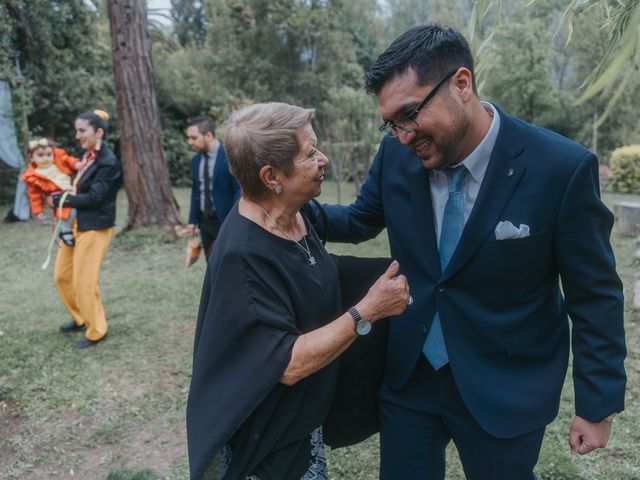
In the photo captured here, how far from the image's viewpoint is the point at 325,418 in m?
2.23

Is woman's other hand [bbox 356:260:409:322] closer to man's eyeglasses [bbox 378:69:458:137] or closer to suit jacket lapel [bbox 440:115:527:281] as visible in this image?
suit jacket lapel [bbox 440:115:527:281]

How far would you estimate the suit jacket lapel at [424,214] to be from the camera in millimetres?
2068

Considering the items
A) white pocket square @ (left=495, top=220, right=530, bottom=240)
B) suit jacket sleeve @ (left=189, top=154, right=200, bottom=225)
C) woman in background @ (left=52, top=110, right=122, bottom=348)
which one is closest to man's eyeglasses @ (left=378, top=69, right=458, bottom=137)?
white pocket square @ (left=495, top=220, right=530, bottom=240)

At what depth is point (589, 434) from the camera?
1936mm

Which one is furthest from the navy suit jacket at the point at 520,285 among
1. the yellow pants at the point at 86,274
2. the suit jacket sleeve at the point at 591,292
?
the yellow pants at the point at 86,274

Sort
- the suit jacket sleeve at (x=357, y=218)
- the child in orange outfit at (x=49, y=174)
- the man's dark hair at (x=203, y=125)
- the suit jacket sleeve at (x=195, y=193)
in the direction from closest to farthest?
the suit jacket sleeve at (x=357, y=218) → the child in orange outfit at (x=49, y=174) → the man's dark hair at (x=203, y=125) → the suit jacket sleeve at (x=195, y=193)

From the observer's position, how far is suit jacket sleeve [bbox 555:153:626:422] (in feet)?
5.91

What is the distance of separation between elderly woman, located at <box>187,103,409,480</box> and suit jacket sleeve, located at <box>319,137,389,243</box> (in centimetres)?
36

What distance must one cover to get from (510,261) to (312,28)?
18.9 m

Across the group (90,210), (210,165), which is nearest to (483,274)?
(90,210)

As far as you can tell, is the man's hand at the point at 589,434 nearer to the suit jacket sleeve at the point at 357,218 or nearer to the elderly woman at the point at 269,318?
the elderly woman at the point at 269,318

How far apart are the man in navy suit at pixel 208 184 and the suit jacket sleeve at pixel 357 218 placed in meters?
3.29

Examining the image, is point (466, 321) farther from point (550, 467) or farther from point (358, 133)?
point (358, 133)

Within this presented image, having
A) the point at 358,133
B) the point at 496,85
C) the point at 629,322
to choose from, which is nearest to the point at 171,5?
the point at 496,85
